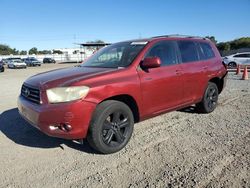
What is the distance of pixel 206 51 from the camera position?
6.66 m

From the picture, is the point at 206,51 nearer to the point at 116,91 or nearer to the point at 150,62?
the point at 150,62

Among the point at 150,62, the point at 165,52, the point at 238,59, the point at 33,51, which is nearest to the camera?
the point at 150,62

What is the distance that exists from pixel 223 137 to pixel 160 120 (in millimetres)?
1569

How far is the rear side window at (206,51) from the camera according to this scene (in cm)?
651

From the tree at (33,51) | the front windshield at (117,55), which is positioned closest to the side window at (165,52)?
the front windshield at (117,55)

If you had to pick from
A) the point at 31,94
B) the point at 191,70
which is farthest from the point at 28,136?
the point at 191,70

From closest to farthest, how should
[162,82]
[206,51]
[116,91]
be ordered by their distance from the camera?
1. [116,91]
2. [162,82]
3. [206,51]

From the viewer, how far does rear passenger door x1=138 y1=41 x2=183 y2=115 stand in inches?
189

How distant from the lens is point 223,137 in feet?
16.3

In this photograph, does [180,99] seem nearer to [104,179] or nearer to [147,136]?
[147,136]

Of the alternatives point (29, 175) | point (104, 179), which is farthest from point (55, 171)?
point (104, 179)

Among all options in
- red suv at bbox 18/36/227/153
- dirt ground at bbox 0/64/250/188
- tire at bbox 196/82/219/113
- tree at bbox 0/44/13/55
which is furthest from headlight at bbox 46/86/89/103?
tree at bbox 0/44/13/55

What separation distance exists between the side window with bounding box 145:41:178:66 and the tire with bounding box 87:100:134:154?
1264 mm

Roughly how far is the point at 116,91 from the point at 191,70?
2.23m
